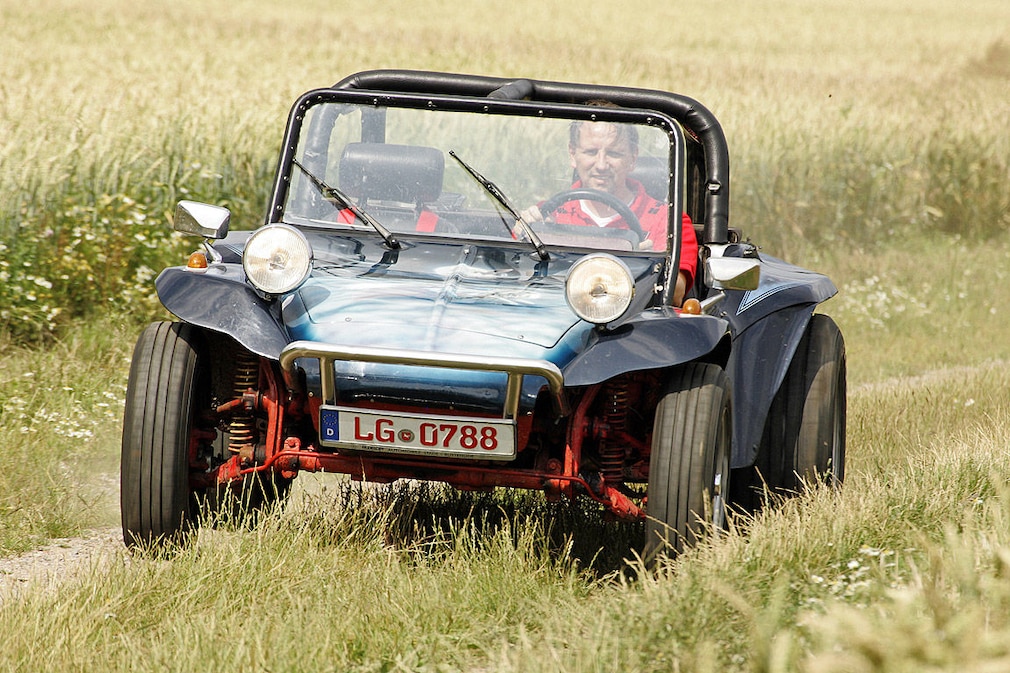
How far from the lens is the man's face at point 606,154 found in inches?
202

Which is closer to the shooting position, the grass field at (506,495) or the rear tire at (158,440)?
the grass field at (506,495)

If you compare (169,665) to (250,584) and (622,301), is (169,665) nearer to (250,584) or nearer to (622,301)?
(250,584)

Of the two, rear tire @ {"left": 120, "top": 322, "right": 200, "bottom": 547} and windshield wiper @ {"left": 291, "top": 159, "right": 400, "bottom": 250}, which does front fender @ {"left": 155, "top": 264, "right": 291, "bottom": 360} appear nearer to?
rear tire @ {"left": 120, "top": 322, "right": 200, "bottom": 547}

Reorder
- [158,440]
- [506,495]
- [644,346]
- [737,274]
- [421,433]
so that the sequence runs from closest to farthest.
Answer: [421,433], [644,346], [158,440], [737,274], [506,495]

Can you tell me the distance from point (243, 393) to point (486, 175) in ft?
4.50

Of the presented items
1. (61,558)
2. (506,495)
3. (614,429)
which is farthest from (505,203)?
(61,558)

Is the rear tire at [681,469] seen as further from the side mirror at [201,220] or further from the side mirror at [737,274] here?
the side mirror at [201,220]

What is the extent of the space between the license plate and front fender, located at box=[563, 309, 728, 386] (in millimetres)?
271

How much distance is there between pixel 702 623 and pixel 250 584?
1.37 meters

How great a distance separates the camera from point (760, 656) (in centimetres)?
213

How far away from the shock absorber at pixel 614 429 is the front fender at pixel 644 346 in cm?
18

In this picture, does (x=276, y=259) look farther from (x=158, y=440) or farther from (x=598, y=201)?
(x=598, y=201)

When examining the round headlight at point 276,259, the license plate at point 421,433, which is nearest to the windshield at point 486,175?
the round headlight at point 276,259

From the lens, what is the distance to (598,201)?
16.8ft
